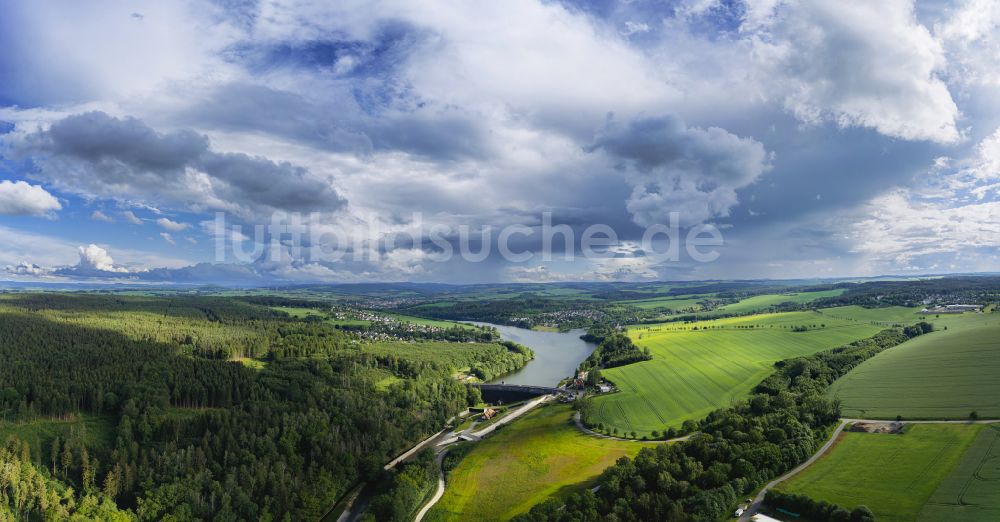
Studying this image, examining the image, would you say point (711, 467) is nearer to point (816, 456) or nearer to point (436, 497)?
point (816, 456)

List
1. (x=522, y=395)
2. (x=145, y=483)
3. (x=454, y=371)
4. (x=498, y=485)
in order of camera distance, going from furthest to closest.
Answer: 1. (x=454, y=371)
2. (x=522, y=395)
3. (x=498, y=485)
4. (x=145, y=483)

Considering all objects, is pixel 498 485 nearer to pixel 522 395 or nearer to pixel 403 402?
pixel 403 402

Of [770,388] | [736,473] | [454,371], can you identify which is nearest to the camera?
[736,473]

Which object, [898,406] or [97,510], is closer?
[97,510]

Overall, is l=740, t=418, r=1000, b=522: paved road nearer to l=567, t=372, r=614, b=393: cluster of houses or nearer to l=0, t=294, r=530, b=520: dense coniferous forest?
l=567, t=372, r=614, b=393: cluster of houses

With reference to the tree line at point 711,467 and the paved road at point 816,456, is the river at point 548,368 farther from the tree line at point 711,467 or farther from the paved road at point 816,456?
the paved road at point 816,456

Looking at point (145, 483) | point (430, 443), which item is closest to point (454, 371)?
point (430, 443)

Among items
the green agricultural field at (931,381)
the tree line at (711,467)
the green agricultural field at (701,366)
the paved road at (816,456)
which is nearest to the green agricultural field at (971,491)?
the paved road at (816,456)
